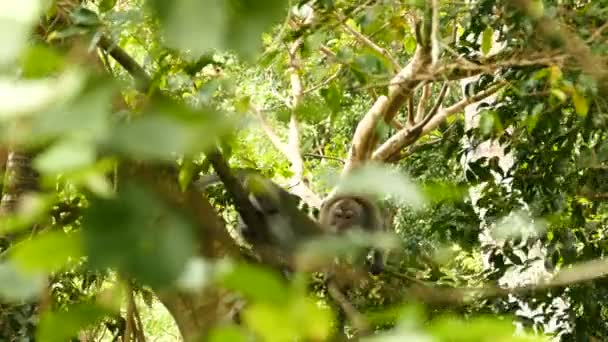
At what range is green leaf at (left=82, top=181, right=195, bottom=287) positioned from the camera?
1.70 feet

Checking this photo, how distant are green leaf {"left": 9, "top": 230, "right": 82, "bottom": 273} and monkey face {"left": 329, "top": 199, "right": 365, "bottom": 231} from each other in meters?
4.61

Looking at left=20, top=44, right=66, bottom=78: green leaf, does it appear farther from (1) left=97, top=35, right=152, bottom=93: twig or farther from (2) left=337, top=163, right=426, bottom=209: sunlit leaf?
(1) left=97, top=35, right=152, bottom=93: twig

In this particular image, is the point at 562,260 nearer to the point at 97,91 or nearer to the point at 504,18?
the point at 504,18

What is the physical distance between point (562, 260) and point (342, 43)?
2.25m

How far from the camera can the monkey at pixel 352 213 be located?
514 centimetres

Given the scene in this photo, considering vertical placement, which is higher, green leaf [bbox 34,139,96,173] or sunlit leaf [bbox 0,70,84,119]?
sunlit leaf [bbox 0,70,84,119]

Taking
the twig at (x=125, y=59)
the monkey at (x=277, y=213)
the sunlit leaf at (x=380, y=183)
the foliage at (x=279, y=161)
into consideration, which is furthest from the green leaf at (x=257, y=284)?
the monkey at (x=277, y=213)

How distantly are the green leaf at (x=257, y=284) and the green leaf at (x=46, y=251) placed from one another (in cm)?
11

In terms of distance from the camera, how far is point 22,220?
592 mm

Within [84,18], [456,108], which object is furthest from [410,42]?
[84,18]

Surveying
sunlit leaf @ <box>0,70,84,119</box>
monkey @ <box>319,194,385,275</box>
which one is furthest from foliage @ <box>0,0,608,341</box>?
monkey @ <box>319,194,385,275</box>

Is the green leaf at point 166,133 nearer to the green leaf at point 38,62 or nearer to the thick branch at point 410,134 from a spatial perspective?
the green leaf at point 38,62

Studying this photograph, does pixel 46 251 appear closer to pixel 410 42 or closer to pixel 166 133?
pixel 166 133

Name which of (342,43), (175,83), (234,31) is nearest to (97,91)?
(234,31)
